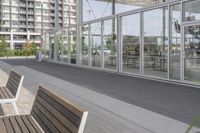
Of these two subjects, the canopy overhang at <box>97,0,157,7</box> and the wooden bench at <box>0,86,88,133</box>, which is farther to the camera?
the canopy overhang at <box>97,0,157,7</box>

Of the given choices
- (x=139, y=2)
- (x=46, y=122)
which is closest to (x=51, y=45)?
(x=139, y=2)

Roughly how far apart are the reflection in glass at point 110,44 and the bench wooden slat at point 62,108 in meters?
13.8

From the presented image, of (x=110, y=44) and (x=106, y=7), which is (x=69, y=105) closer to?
(x=110, y=44)

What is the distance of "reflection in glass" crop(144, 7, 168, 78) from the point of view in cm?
1369

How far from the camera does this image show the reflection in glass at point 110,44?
58.7 feet

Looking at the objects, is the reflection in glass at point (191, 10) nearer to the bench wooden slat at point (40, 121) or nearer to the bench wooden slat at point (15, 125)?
the bench wooden slat at point (40, 121)

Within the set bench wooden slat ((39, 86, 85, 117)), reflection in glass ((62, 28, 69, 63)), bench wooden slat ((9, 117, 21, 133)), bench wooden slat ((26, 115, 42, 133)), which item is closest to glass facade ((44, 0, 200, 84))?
reflection in glass ((62, 28, 69, 63))

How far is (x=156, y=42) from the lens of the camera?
1435cm

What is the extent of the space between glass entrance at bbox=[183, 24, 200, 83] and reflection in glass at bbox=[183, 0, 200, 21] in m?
0.35

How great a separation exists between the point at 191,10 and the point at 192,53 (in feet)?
5.40

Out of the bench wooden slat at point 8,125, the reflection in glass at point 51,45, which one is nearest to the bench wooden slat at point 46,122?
the bench wooden slat at point 8,125

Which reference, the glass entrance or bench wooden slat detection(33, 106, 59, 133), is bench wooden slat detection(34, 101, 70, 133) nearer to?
bench wooden slat detection(33, 106, 59, 133)

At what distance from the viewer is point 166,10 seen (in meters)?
13.6

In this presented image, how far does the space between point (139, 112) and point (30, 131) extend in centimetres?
Answer: 375
